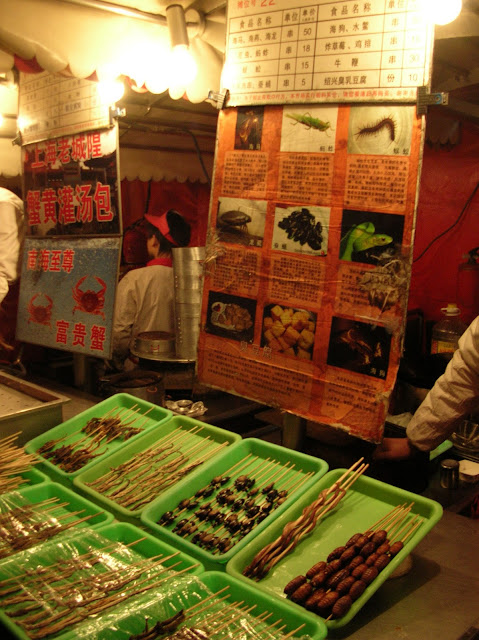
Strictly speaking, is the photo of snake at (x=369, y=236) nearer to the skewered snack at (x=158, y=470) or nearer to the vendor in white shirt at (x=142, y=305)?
the skewered snack at (x=158, y=470)

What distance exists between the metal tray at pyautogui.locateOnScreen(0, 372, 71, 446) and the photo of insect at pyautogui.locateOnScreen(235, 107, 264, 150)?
164 cm

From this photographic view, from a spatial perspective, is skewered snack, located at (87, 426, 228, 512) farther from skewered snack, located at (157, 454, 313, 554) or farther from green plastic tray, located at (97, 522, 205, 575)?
green plastic tray, located at (97, 522, 205, 575)

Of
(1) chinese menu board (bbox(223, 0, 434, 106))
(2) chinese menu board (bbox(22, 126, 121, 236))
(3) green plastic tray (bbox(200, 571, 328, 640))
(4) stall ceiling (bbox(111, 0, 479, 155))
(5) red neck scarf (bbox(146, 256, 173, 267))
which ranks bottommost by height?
(3) green plastic tray (bbox(200, 571, 328, 640))

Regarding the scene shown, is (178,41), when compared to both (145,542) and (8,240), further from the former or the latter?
(145,542)

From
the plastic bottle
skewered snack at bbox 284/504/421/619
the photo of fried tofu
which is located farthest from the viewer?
the plastic bottle

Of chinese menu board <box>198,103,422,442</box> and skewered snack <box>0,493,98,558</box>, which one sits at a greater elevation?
chinese menu board <box>198,103,422,442</box>

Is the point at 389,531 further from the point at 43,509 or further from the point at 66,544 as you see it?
the point at 43,509

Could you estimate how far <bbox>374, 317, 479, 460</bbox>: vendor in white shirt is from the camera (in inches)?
93.9

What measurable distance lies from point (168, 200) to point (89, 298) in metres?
3.93

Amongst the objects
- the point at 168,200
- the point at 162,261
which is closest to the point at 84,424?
the point at 162,261

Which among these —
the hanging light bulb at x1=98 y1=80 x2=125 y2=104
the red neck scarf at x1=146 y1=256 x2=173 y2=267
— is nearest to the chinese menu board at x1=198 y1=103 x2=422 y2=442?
the hanging light bulb at x1=98 y1=80 x2=125 y2=104

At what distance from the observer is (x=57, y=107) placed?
166 inches

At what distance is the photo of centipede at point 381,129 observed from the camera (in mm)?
2199

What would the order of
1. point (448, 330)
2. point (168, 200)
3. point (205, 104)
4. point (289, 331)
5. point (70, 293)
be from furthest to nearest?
point (168, 200) → point (205, 104) → point (448, 330) → point (70, 293) → point (289, 331)
